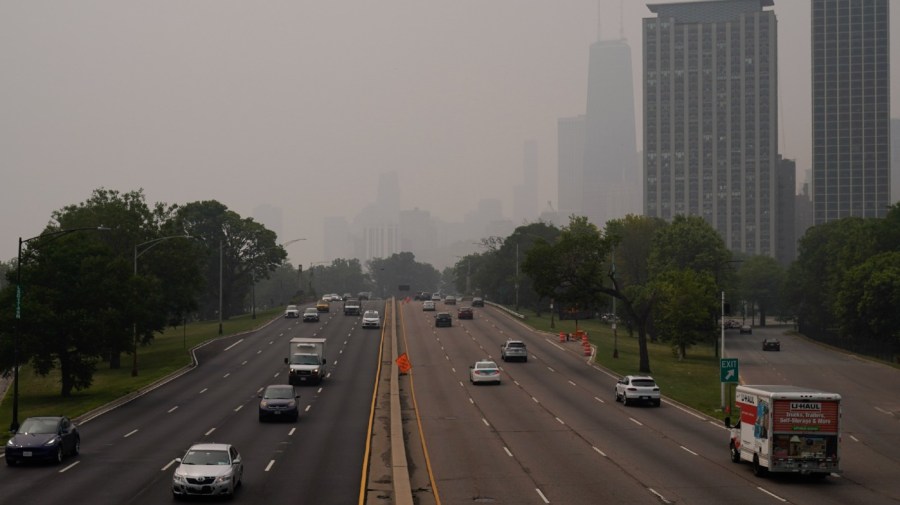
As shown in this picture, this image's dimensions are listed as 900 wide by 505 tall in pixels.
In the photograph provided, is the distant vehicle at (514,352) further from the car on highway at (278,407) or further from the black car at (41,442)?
the black car at (41,442)

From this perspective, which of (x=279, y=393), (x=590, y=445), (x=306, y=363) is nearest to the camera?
(x=590, y=445)

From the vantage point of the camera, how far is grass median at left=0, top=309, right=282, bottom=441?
5678cm

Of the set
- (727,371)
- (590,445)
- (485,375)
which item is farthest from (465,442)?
(485,375)

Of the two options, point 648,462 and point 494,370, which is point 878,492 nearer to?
point 648,462

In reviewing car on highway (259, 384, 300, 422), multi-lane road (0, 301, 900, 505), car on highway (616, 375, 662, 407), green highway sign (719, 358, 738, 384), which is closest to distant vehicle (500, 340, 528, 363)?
multi-lane road (0, 301, 900, 505)

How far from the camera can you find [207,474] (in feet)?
89.8

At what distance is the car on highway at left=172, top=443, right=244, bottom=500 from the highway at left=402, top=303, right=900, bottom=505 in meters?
5.27

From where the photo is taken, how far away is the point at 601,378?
223 feet

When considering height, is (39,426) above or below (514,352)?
below

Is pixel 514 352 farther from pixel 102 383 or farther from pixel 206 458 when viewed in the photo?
pixel 206 458

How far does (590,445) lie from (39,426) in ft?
65.2

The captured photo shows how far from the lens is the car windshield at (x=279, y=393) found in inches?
1842

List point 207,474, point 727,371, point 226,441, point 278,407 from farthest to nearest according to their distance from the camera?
point 727,371, point 278,407, point 226,441, point 207,474

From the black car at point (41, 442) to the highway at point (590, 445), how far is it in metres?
12.2
